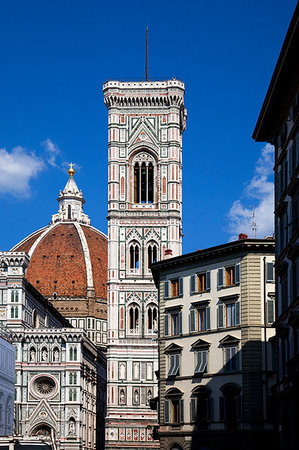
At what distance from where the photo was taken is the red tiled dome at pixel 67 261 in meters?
178

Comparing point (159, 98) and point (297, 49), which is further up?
point (159, 98)

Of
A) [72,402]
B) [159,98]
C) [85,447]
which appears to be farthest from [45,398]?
[159,98]

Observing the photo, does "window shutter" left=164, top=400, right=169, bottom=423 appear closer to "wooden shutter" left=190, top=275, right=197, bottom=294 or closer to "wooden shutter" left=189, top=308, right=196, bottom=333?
"wooden shutter" left=189, top=308, right=196, bottom=333

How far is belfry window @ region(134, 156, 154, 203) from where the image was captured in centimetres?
11112

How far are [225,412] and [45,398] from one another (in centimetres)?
6012

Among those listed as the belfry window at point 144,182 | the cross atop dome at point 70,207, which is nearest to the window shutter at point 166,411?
the belfry window at point 144,182

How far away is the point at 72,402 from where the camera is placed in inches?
4390

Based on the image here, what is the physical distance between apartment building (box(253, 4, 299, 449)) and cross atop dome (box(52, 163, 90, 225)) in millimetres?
152034

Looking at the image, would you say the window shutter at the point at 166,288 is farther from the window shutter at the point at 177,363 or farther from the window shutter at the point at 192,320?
the window shutter at the point at 177,363

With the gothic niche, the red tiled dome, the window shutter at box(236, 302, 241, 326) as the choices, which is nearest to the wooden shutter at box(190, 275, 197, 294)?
the window shutter at box(236, 302, 241, 326)

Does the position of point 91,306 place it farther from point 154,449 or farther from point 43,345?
point 154,449

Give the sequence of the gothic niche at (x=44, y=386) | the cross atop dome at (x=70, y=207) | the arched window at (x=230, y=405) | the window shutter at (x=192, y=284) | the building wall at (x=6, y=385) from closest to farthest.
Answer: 1. the arched window at (x=230, y=405)
2. the window shutter at (x=192, y=284)
3. the building wall at (x=6, y=385)
4. the gothic niche at (x=44, y=386)
5. the cross atop dome at (x=70, y=207)

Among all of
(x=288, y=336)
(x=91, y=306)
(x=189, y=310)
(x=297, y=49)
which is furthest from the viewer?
(x=91, y=306)

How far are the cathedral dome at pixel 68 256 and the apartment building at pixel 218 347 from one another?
11714 centimetres
